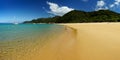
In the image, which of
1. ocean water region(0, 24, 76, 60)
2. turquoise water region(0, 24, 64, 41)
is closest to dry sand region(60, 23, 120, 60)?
ocean water region(0, 24, 76, 60)

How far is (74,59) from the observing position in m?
4.81

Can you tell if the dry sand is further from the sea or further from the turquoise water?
the turquoise water

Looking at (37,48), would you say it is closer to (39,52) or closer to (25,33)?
(39,52)

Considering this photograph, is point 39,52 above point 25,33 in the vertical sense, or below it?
above

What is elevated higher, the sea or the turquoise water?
the sea

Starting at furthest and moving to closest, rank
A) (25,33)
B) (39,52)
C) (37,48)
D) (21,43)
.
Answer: (25,33) < (21,43) < (37,48) < (39,52)

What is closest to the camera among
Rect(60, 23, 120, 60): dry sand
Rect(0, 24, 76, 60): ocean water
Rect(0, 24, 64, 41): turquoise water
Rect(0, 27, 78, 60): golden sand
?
Rect(60, 23, 120, 60): dry sand

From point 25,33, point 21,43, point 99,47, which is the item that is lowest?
point 25,33

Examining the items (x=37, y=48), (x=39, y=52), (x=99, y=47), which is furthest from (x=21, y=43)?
(x=99, y=47)

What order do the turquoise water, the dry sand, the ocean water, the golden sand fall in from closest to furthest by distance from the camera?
the dry sand < the golden sand < the ocean water < the turquoise water

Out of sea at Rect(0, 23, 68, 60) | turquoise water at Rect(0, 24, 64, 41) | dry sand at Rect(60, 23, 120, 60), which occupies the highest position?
dry sand at Rect(60, 23, 120, 60)

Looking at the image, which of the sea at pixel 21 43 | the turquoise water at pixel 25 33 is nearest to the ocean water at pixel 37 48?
the sea at pixel 21 43

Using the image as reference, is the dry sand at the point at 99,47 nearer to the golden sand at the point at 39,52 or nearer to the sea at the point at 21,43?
the golden sand at the point at 39,52

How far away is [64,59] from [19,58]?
1.78 meters
